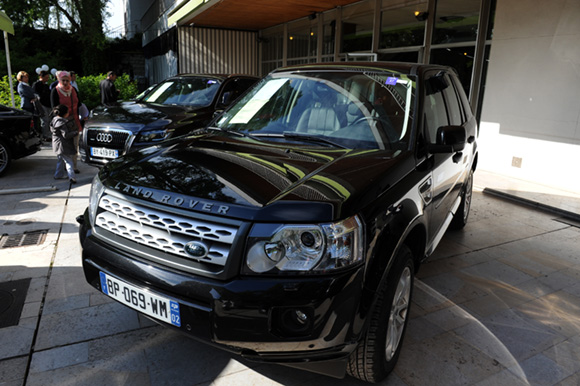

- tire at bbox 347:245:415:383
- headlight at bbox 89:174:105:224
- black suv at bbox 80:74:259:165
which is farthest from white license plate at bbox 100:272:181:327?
black suv at bbox 80:74:259:165

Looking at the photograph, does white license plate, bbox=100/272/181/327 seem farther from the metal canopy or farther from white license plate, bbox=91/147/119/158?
the metal canopy

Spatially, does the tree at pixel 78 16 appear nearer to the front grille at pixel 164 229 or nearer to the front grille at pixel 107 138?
the front grille at pixel 107 138

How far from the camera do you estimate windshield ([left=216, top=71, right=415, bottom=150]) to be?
2.89 meters

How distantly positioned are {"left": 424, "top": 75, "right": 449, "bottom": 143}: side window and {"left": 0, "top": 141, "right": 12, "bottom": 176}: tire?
7.07 m

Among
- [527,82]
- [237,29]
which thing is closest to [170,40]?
[237,29]

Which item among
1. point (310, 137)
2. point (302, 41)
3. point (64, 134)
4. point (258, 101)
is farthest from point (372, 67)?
point (302, 41)

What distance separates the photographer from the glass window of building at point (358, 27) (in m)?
11.9

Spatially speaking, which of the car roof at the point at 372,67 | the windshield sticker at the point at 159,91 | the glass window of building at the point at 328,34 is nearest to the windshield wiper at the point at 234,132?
the car roof at the point at 372,67

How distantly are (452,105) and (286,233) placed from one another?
272cm

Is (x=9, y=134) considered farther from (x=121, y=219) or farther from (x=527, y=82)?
(x=527, y=82)

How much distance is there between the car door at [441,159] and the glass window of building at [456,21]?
560 centimetres

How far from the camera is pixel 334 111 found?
3.13m

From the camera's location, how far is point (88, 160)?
6.60 metres

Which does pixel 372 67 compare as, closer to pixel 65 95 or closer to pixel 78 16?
pixel 65 95
